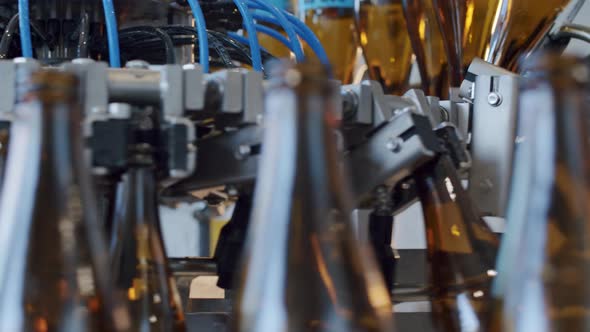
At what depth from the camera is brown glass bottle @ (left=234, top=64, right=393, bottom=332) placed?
1.02 feet

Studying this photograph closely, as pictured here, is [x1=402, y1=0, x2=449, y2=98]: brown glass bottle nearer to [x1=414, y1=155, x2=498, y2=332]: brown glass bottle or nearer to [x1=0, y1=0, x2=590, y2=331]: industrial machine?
[x1=0, y1=0, x2=590, y2=331]: industrial machine

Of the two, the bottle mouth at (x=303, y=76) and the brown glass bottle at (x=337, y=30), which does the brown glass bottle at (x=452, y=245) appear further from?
the brown glass bottle at (x=337, y=30)

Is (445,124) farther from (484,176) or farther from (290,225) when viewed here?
(290,225)

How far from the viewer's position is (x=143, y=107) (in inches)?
16.3

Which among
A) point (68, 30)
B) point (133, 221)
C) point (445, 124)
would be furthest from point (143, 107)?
point (68, 30)

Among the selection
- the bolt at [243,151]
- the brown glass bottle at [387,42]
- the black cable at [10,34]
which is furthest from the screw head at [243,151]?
the brown glass bottle at [387,42]

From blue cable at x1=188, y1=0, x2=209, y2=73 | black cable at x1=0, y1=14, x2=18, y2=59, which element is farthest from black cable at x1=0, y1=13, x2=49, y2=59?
blue cable at x1=188, y1=0, x2=209, y2=73

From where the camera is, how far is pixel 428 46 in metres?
0.74

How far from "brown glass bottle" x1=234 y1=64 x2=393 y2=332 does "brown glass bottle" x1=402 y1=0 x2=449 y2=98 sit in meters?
0.42

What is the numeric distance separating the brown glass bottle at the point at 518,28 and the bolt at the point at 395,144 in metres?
0.29

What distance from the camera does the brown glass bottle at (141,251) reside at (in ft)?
1.35

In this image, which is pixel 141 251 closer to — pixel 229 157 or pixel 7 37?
pixel 229 157

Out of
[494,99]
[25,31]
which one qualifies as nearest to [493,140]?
[494,99]

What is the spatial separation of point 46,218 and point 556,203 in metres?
0.16
